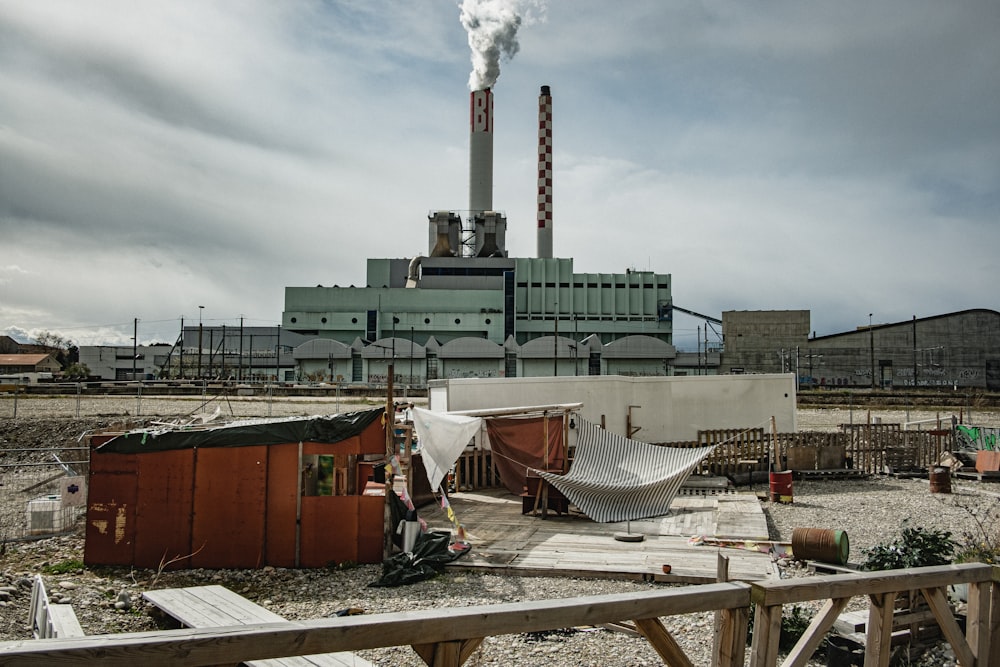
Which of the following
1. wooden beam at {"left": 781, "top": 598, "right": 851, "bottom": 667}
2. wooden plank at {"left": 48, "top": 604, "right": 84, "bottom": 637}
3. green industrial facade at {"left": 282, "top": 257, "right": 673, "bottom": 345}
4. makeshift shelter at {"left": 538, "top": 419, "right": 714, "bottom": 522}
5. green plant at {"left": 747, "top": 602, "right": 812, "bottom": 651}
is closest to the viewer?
wooden beam at {"left": 781, "top": 598, "right": 851, "bottom": 667}

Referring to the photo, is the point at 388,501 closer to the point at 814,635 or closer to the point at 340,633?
the point at 814,635

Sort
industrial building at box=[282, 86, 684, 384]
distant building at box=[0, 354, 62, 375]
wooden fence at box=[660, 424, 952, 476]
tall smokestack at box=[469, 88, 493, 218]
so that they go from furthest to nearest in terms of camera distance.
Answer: distant building at box=[0, 354, 62, 375] → tall smokestack at box=[469, 88, 493, 218] → industrial building at box=[282, 86, 684, 384] → wooden fence at box=[660, 424, 952, 476]

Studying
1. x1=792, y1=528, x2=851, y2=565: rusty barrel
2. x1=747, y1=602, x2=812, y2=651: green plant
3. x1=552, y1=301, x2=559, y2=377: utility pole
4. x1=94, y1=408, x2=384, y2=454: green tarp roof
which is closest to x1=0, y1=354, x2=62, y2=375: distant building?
x1=552, y1=301, x2=559, y2=377: utility pole

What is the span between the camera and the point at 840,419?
39094mm

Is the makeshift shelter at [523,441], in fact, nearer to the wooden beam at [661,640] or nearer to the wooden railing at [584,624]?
the wooden railing at [584,624]

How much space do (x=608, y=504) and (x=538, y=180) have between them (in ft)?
224

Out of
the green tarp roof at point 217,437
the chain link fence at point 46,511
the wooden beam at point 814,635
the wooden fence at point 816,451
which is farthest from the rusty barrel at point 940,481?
the chain link fence at point 46,511

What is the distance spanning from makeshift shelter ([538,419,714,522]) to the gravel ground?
2098mm

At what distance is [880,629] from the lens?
162 inches

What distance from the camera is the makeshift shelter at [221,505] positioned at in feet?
37.0

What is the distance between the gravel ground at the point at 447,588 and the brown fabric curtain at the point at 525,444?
4616mm

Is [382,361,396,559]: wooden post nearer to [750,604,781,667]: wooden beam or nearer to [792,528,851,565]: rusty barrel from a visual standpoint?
[792,528,851,565]: rusty barrel

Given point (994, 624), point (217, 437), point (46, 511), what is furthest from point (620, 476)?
point (994, 624)

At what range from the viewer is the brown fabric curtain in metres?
16.0
